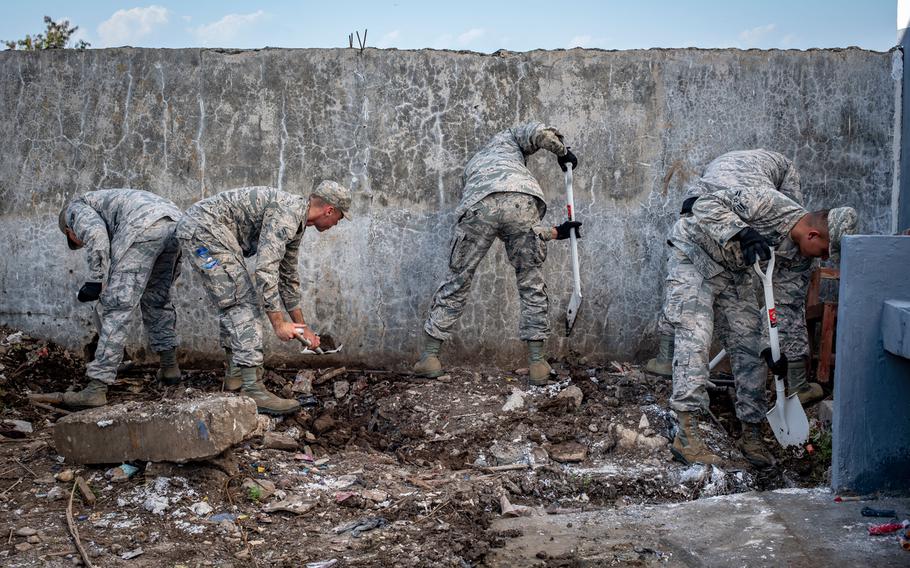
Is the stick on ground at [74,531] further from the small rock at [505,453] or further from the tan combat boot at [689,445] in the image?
the tan combat boot at [689,445]

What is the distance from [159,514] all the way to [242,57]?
353cm

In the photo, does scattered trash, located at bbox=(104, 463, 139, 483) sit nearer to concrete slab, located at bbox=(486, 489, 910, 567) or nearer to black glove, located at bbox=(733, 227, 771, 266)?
concrete slab, located at bbox=(486, 489, 910, 567)

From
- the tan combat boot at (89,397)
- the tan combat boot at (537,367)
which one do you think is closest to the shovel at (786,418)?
the tan combat boot at (537,367)

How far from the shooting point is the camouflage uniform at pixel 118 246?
17.3ft

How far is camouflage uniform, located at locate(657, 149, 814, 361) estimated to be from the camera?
5.32m

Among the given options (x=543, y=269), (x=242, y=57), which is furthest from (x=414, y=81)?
(x=543, y=269)

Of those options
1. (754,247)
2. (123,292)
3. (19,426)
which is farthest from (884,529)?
(19,426)

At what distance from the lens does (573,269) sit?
19.5 ft

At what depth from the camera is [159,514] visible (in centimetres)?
386

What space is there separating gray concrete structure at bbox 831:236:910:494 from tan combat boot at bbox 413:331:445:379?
2.74 meters

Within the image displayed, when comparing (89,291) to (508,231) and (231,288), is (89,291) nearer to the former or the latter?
(231,288)

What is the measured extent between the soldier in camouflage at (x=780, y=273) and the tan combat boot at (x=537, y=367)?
804mm

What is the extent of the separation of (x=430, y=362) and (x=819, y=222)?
2668 millimetres

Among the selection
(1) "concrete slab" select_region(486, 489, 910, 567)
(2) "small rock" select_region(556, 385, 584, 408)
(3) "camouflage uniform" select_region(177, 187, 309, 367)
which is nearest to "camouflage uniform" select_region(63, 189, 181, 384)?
(3) "camouflage uniform" select_region(177, 187, 309, 367)
